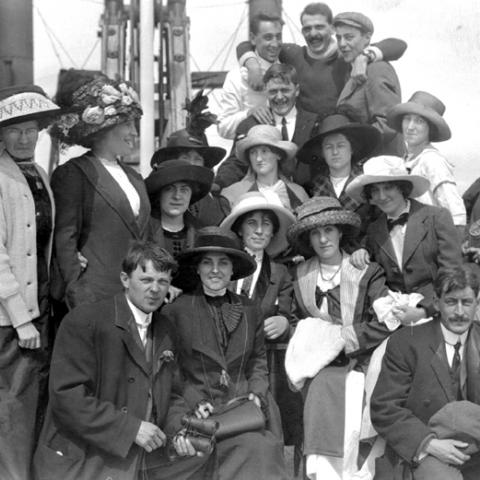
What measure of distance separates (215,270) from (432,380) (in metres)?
1.20

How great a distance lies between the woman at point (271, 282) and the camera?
4.89 metres

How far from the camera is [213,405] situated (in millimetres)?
4297

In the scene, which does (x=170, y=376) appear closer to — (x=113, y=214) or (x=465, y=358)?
(x=113, y=214)

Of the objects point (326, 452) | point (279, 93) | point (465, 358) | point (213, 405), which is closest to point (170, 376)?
point (213, 405)

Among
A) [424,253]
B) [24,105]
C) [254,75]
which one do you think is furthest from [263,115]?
[24,105]

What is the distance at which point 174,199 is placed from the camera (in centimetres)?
496

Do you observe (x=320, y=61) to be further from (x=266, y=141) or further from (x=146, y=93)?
(x=146, y=93)

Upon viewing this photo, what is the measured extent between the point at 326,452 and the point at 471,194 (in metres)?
2.18

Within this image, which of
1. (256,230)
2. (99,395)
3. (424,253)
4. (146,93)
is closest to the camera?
(99,395)

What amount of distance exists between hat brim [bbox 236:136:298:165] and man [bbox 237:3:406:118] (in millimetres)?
497

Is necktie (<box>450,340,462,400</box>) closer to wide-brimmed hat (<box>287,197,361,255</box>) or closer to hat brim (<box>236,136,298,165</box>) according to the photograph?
wide-brimmed hat (<box>287,197,361,255</box>)

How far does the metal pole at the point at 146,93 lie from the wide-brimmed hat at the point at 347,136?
320cm

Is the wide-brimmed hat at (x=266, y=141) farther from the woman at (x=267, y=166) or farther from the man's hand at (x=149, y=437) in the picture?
the man's hand at (x=149, y=437)

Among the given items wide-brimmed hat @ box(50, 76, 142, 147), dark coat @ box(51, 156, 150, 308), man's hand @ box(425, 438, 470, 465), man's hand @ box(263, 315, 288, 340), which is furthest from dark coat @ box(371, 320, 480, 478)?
wide-brimmed hat @ box(50, 76, 142, 147)
